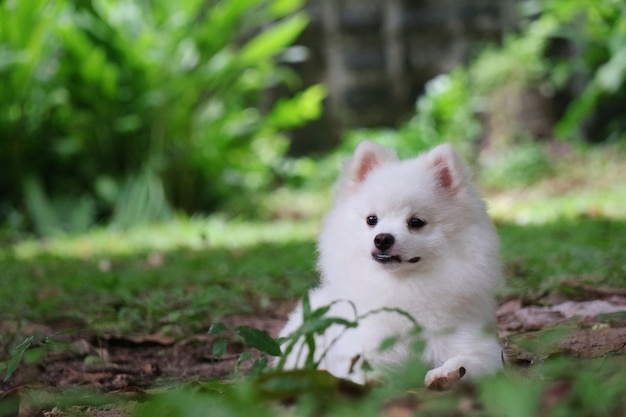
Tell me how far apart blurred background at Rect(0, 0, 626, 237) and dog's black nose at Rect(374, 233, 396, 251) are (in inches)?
203

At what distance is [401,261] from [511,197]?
721cm

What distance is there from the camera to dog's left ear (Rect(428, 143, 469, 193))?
100 inches

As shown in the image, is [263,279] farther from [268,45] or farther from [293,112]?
[293,112]

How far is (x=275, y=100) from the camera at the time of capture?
12.2 meters

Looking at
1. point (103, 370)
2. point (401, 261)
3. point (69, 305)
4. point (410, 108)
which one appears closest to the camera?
point (401, 261)

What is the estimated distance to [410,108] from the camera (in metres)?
12.3

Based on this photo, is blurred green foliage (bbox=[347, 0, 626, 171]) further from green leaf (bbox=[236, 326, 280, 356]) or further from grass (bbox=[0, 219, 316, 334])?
green leaf (bbox=[236, 326, 280, 356])

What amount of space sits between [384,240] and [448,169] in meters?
0.35

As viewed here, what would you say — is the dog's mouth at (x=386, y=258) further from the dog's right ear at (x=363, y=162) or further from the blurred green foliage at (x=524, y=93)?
the blurred green foliage at (x=524, y=93)

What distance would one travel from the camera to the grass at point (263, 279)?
61.7 inches

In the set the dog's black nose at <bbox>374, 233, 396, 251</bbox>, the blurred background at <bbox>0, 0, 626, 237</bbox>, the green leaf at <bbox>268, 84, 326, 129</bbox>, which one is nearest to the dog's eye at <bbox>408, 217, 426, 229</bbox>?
the dog's black nose at <bbox>374, 233, 396, 251</bbox>


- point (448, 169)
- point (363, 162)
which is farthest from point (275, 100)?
point (448, 169)

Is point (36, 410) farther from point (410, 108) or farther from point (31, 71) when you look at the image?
point (410, 108)

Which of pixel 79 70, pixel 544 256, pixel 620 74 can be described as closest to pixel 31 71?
pixel 79 70
